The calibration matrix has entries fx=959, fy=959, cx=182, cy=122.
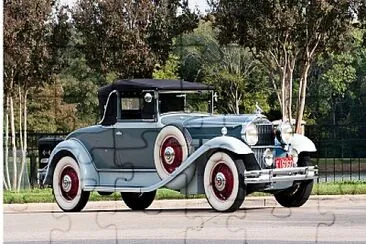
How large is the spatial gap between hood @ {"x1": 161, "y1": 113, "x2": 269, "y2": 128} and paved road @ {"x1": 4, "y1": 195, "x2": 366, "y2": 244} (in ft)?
3.86

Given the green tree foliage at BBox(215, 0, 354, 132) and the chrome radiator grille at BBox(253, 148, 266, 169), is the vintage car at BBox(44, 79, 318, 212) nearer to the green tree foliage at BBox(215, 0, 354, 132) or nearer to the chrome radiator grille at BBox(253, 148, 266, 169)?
the chrome radiator grille at BBox(253, 148, 266, 169)

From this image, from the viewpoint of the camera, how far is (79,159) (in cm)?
1325

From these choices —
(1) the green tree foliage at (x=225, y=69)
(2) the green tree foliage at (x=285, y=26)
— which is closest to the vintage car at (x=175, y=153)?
(2) the green tree foliage at (x=285, y=26)

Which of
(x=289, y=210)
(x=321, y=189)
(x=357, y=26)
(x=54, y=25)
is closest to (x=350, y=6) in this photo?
(x=357, y=26)

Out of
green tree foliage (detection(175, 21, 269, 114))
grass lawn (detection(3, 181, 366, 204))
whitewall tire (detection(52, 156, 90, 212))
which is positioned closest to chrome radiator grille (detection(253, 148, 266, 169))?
whitewall tire (detection(52, 156, 90, 212))

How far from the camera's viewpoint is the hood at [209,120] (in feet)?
41.5

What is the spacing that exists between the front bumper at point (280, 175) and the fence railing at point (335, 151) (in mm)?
12522

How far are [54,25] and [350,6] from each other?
23.5ft

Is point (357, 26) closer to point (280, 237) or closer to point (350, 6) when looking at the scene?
point (350, 6)

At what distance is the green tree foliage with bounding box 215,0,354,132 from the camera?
21.6 meters

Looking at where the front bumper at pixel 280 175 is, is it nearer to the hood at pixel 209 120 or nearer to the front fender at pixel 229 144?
the front fender at pixel 229 144

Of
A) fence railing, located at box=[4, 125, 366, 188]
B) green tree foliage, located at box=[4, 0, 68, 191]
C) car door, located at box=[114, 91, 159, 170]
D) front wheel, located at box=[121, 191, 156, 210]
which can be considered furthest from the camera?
fence railing, located at box=[4, 125, 366, 188]

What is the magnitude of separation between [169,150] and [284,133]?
156 centimetres

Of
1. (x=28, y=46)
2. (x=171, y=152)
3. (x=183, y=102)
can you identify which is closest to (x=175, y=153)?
(x=171, y=152)
